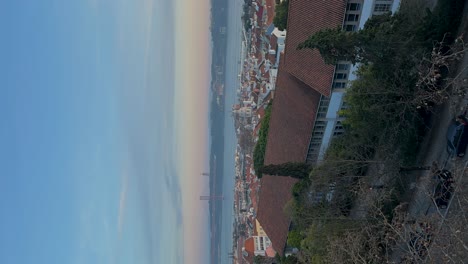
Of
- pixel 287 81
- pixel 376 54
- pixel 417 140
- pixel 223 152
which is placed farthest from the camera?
pixel 223 152

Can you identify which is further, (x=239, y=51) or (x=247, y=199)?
(x=239, y=51)

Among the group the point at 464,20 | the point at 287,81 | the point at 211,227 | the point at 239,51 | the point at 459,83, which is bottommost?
the point at 211,227

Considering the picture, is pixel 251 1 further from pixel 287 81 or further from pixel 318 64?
pixel 318 64

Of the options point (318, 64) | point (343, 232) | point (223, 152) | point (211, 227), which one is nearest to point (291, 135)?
point (318, 64)

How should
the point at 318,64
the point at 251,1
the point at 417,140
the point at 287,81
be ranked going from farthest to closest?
the point at 251,1
the point at 287,81
the point at 318,64
the point at 417,140

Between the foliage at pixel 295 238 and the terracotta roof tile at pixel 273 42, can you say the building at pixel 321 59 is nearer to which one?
the foliage at pixel 295 238

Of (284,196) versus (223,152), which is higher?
(284,196)

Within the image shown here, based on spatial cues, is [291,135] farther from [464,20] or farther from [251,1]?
[251,1]
